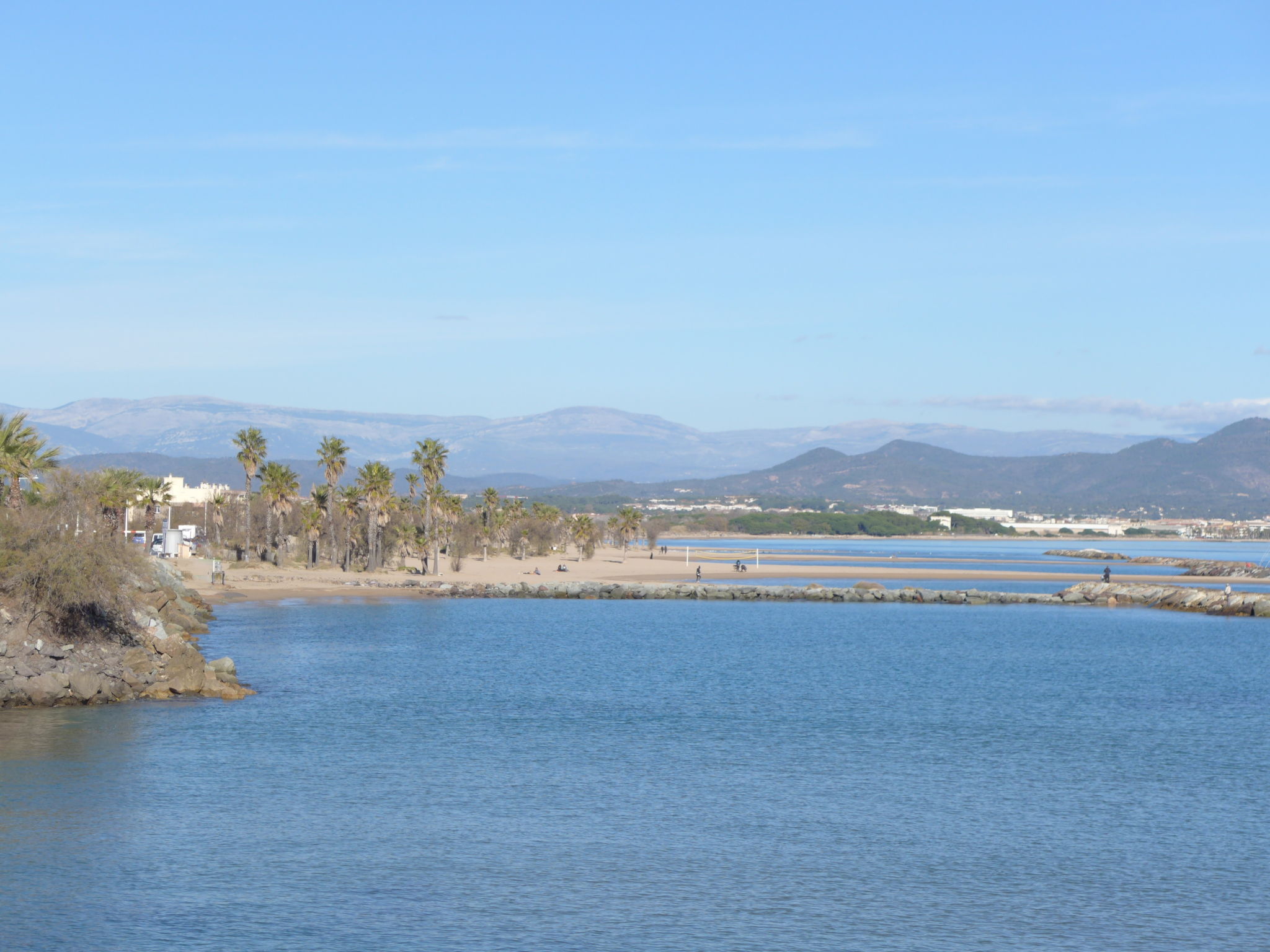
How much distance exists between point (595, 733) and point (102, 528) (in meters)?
18.4

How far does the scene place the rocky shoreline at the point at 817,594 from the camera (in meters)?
91.9

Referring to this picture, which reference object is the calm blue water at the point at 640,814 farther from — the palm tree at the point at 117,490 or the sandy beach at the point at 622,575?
the sandy beach at the point at 622,575

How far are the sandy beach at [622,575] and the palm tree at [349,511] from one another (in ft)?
6.85

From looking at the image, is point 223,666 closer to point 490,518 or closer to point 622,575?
point 622,575

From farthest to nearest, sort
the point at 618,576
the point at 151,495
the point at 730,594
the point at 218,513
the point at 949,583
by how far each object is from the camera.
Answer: the point at 218,513, the point at 618,576, the point at 949,583, the point at 730,594, the point at 151,495

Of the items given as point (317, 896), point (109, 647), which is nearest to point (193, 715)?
point (109, 647)

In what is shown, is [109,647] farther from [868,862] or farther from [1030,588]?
[1030,588]

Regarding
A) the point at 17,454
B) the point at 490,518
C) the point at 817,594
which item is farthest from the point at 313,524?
the point at 17,454

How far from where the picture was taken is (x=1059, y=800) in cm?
2725

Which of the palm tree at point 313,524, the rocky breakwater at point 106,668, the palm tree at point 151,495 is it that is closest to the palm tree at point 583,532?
the palm tree at point 313,524

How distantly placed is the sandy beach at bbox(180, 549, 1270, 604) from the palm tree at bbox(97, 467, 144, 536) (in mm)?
6934

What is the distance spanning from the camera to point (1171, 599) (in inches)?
3659

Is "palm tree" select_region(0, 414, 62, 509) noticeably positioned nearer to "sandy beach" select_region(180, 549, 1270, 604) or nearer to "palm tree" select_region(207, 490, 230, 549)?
"sandy beach" select_region(180, 549, 1270, 604)

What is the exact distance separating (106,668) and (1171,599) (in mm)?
77737
